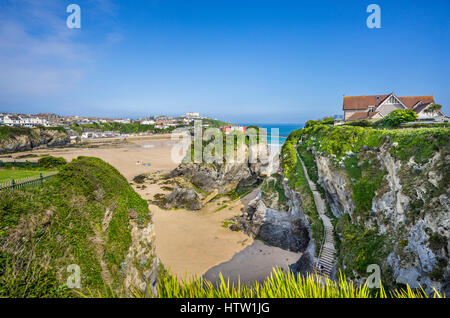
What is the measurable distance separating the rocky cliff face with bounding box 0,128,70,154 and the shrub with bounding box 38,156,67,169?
2466 inches

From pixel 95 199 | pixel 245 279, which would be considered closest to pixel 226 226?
pixel 245 279

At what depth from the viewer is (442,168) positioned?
30.6ft

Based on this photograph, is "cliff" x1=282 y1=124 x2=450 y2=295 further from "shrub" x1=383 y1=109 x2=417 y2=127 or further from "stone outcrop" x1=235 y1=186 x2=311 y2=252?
"shrub" x1=383 y1=109 x2=417 y2=127

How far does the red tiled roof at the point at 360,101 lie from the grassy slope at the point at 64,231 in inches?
1579

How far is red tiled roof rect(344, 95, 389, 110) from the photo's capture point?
3462cm

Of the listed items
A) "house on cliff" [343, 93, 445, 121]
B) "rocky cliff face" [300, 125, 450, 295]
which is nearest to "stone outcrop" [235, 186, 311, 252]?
"rocky cliff face" [300, 125, 450, 295]

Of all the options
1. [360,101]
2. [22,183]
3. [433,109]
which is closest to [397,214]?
[22,183]

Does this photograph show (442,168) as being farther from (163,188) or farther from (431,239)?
(163,188)

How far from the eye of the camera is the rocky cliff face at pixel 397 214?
8.11m

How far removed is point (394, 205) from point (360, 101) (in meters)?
32.4

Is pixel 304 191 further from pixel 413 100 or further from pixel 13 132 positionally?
pixel 13 132

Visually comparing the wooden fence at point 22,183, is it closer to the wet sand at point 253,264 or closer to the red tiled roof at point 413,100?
the wet sand at point 253,264

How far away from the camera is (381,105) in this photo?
103ft

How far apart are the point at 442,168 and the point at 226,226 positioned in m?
17.4
